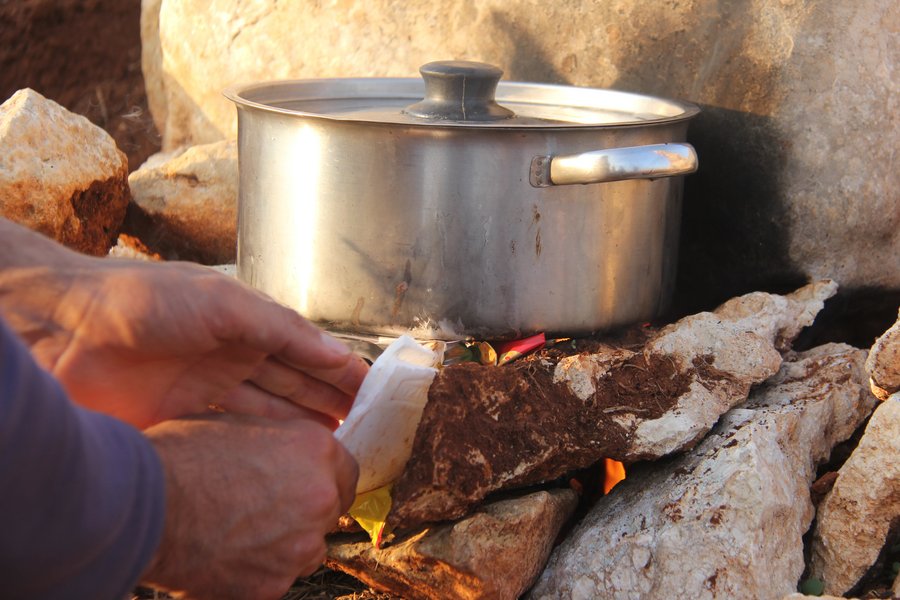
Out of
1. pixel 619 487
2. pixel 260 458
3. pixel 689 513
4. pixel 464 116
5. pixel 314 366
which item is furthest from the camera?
pixel 464 116

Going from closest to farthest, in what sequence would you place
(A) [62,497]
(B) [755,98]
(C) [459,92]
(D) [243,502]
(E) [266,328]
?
1. (A) [62,497]
2. (D) [243,502]
3. (E) [266,328]
4. (C) [459,92]
5. (B) [755,98]

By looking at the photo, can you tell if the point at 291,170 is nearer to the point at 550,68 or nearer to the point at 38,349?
the point at 38,349

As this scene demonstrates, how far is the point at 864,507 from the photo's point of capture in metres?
1.87

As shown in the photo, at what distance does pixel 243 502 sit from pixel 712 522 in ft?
2.76

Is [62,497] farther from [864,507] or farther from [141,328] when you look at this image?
[864,507]

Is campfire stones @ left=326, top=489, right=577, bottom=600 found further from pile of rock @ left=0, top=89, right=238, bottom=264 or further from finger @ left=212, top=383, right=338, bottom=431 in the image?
pile of rock @ left=0, top=89, right=238, bottom=264

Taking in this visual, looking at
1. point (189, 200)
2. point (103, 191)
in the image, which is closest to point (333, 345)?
point (103, 191)

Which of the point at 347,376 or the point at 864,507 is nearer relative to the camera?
the point at 347,376

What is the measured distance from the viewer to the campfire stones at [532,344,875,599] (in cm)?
172

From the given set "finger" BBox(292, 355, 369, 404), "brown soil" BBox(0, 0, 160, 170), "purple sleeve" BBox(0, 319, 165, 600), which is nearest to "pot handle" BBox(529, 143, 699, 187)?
"finger" BBox(292, 355, 369, 404)

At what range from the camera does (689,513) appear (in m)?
1.78

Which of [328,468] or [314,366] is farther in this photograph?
[314,366]

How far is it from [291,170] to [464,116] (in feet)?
1.46

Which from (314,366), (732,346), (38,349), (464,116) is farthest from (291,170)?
(732,346)
